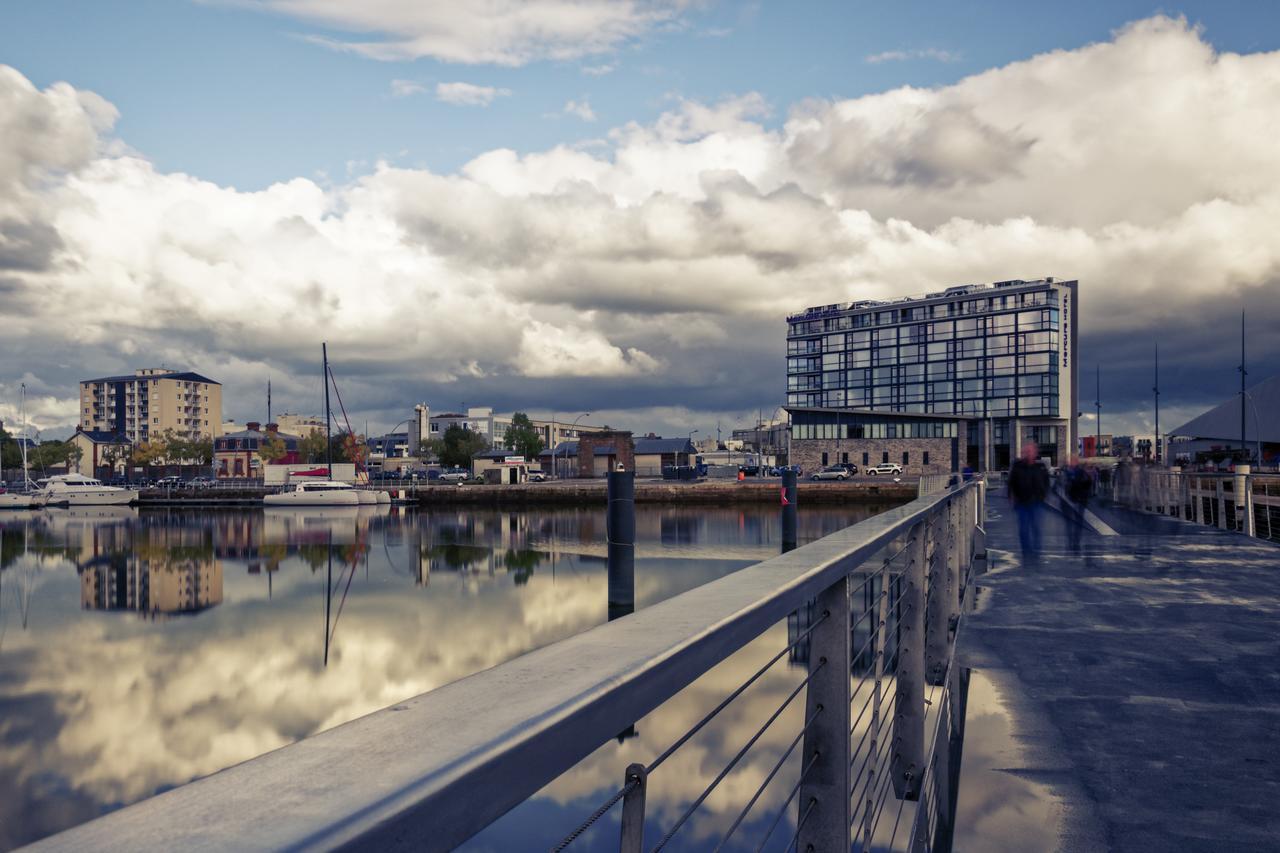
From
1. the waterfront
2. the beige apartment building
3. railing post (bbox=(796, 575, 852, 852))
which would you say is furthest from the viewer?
the beige apartment building

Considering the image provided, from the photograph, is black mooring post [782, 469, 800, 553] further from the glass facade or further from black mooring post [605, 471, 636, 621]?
the glass facade

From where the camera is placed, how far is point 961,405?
87.8m

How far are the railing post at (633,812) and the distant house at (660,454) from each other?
8066 centimetres

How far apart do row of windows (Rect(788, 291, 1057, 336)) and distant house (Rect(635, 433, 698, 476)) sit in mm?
21856

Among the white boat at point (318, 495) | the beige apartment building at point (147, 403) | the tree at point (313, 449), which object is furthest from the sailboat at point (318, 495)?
the beige apartment building at point (147, 403)

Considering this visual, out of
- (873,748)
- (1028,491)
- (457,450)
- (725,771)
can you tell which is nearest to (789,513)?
(1028,491)

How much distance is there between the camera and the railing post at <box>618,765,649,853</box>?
3.77 feet

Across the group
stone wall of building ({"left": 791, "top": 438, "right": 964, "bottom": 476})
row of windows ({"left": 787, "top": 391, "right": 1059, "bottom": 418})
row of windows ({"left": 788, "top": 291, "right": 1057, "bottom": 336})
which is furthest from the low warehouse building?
row of windows ({"left": 788, "top": 291, "right": 1057, "bottom": 336})

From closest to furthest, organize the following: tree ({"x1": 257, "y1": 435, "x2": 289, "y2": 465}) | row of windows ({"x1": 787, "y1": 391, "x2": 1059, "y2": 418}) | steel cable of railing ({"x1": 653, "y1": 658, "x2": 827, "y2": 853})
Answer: steel cable of railing ({"x1": 653, "y1": 658, "x2": 827, "y2": 853}), row of windows ({"x1": 787, "y1": 391, "x2": 1059, "y2": 418}), tree ({"x1": 257, "y1": 435, "x2": 289, "y2": 465})

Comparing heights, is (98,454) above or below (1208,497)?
below

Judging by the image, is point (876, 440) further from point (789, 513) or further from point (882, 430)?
point (789, 513)

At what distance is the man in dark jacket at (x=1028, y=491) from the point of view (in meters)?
11.3

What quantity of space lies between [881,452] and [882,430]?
191cm

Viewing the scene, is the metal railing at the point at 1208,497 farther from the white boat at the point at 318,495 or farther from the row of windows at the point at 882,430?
the white boat at the point at 318,495
